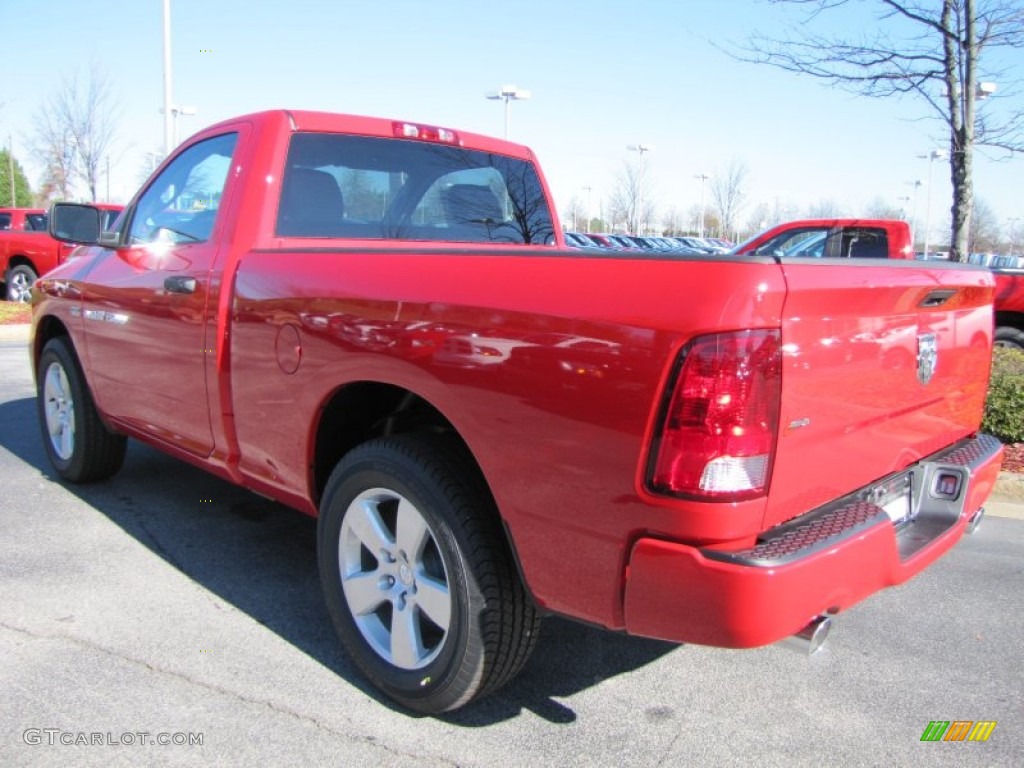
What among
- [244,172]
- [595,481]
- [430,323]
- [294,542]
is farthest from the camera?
Result: [294,542]

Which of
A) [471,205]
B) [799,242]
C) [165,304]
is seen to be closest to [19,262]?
[799,242]

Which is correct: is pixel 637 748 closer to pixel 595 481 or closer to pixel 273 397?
pixel 595 481

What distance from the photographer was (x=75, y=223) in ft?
13.9

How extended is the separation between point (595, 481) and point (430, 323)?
28.4 inches

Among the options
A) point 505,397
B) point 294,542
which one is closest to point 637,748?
point 505,397

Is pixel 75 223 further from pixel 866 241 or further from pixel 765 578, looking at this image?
pixel 866 241

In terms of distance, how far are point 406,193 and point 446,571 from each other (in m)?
2.06

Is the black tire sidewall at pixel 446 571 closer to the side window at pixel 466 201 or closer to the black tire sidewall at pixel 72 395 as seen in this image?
the side window at pixel 466 201

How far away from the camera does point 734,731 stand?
2654mm

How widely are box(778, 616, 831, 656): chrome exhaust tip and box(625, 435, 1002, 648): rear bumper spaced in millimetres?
50

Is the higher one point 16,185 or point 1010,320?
point 16,185

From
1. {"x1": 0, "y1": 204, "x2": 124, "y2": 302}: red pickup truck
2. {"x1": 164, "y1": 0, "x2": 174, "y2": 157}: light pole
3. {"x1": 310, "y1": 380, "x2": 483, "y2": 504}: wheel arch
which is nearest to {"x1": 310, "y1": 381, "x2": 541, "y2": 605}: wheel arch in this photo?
{"x1": 310, "y1": 380, "x2": 483, "y2": 504}: wheel arch

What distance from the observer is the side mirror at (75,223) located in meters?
4.23

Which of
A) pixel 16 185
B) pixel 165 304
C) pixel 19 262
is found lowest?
pixel 165 304
